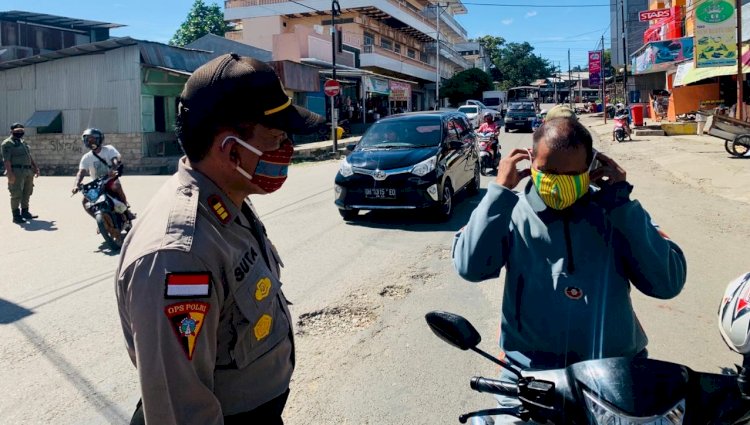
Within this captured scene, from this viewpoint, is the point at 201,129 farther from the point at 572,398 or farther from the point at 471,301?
the point at 471,301

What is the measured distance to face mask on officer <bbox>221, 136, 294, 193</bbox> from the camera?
5.73 feet

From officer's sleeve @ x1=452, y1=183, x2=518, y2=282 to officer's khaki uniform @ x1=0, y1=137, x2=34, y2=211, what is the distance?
11.0 metres

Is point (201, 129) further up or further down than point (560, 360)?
further up

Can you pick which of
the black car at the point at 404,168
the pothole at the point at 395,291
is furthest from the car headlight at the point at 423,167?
the pothole at the point at 395,291

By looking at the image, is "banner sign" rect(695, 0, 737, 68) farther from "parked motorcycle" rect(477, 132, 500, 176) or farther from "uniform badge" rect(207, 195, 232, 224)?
"uniform badge" rect(207, 195, 232, 224)

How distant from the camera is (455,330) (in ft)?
6.35

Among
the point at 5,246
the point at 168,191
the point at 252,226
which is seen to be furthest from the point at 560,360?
the point at 5,246

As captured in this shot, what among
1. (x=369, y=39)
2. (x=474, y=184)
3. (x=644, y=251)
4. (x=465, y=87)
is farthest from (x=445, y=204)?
(x=465, y=87)

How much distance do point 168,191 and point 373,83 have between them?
38.1m

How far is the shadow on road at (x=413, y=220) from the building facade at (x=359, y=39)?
82.3 feet

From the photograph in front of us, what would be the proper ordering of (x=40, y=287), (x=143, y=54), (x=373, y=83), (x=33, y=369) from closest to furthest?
(x=33, y=369), (x=40, y=287), (x=143, y=54), (x=373, y=83)

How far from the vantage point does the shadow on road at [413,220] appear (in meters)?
9.12

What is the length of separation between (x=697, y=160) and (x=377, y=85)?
26.2 metres

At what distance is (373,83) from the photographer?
1526 inches
